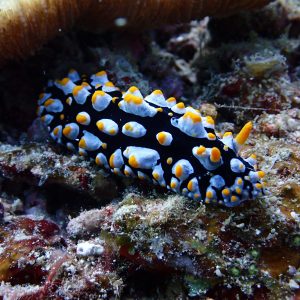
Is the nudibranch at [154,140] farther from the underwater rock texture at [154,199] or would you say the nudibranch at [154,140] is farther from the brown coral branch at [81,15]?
the brown coral branch at [81,15]

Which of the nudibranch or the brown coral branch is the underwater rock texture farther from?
the brown coral branch

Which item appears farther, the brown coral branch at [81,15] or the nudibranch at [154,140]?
the brown coral branch at [81,15]

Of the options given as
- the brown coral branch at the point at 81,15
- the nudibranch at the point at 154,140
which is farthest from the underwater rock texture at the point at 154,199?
the brown coral branch at the point at 81,15

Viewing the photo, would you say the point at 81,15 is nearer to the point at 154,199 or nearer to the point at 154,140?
the point at 154,140

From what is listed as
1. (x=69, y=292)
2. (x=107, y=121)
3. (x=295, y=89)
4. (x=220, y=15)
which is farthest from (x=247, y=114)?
(x=69, y=292)

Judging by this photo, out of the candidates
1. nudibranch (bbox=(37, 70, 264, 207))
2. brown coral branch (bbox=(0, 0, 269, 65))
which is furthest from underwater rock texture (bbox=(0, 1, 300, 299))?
brown coral branch (bbox=(0, 0, 269, 65))

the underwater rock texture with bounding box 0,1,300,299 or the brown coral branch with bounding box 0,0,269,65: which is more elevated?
the brown coral branch with bounding box 0,0,269,65
